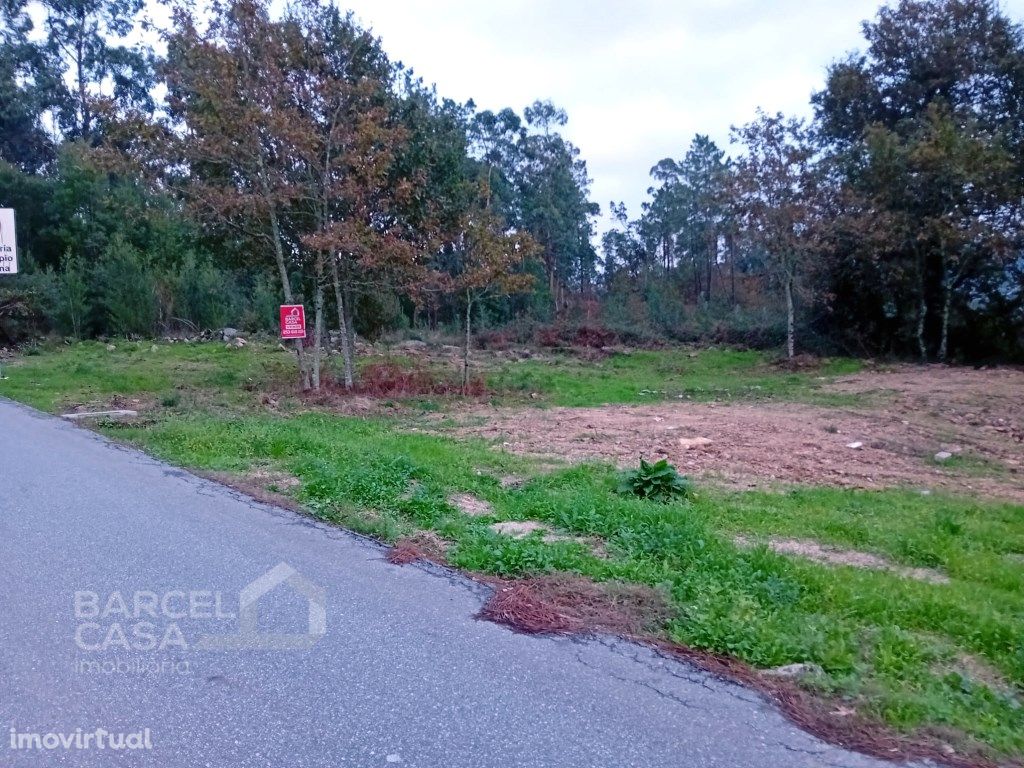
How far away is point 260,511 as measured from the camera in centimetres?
816

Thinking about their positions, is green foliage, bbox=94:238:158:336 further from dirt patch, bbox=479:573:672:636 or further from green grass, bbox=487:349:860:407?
dirt patch, bbox=479:573:672:636

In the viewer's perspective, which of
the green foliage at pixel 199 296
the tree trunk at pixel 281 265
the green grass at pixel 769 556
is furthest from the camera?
the green foliage at pixel 199 296

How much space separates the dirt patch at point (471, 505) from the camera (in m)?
8.20

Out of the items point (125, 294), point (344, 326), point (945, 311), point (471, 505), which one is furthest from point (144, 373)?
point (945, 311)

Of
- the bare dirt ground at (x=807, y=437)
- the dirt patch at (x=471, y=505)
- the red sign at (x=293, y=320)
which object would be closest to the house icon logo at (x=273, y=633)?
the dirt patch at (x=471, y=505)

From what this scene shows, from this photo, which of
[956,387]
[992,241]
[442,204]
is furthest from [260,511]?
[992,241]

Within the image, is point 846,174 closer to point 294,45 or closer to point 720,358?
point 720,358

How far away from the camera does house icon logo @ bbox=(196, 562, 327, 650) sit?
495cm

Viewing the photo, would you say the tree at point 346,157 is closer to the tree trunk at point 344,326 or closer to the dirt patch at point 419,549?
the tree trunk at point 344,326

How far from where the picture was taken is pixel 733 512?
27.0 feet

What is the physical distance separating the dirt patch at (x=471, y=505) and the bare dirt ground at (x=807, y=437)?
271cm

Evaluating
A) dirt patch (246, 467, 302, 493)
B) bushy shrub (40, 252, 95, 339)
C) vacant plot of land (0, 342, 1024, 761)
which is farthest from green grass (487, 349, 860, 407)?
bushy shrub (40, 252, 95, 339)

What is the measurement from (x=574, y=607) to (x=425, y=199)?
16173mm

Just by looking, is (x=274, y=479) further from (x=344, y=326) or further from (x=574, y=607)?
(x=344, y=326)
